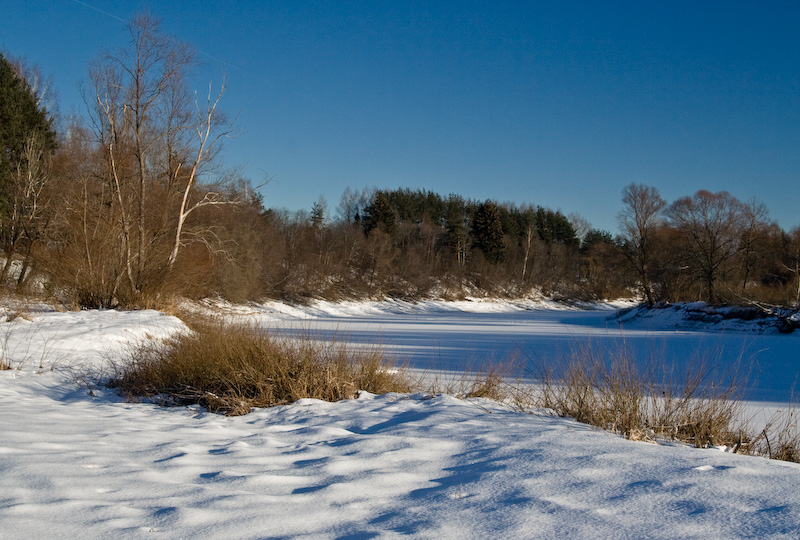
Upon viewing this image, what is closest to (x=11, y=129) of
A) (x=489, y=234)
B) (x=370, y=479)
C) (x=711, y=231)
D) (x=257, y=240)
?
(x=257, y=240)

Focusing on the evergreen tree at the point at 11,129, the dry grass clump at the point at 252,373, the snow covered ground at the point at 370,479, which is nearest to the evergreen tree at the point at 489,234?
the evergreen tree at the point at 11,129

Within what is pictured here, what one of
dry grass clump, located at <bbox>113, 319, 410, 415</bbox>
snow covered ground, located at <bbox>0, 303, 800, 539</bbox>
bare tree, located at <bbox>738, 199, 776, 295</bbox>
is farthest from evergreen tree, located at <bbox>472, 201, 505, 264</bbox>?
snow covered ground, located at <bbox>0, 303, 800, 539</bbox>

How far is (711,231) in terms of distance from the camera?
99.6 ft

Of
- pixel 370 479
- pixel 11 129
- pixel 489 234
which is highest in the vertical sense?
pixel 489 234

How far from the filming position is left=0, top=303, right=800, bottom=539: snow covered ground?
2.10 meters

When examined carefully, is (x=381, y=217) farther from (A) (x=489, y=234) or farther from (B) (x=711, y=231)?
(B) (x=711, y=231)

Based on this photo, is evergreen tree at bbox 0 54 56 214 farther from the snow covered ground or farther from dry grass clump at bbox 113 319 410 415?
the snow covered ground

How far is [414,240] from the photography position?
6072cm

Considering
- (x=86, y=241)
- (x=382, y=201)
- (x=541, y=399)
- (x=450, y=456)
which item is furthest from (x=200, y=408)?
(x=382, y=201)

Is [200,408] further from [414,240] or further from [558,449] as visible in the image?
[414,240]

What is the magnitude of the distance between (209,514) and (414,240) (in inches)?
2312

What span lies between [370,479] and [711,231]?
110 ft

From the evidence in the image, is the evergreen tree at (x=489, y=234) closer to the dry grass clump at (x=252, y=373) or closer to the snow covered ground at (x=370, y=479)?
the dry grass clump at (x=252, y=373)

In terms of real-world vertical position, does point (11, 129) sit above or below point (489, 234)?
below
